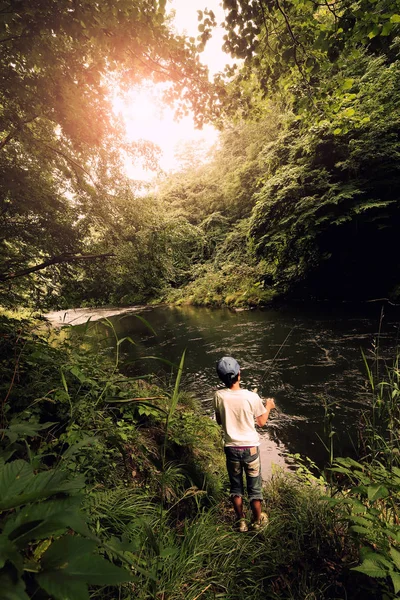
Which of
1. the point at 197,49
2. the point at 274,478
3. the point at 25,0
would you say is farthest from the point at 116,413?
the point at 197,49

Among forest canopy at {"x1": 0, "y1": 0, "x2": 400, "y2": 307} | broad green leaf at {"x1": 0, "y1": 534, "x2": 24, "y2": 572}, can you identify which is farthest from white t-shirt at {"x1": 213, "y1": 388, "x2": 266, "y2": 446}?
forest canopy at {"x1": 0, "y1": 0, "x2": 400, "y2": 307}

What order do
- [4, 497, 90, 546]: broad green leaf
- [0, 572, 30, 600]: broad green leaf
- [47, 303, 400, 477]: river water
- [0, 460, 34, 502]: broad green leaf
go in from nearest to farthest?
1. [0, 572, 30, 600]: broad green leaf
2. [4, 497, 90, 546]: broad green leaf
3. [0, 460, 34, 502]: broad green leaf
4. [47, 303, 400, 477]: river water

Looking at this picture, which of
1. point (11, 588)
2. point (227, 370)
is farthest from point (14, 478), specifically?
point (227, 370)

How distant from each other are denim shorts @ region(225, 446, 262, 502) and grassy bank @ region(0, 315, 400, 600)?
0.85 ft

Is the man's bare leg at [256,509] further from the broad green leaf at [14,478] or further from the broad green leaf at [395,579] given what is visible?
the broad green leaf at [14,478]

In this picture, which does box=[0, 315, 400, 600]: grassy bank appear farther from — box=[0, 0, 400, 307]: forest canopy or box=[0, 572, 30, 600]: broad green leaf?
box=[0, 0, 400, 307]: forest canopy

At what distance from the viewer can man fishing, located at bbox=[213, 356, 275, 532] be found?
8.55 feet

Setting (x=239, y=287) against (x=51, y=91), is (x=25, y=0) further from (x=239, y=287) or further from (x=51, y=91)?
(x=239, y=287)

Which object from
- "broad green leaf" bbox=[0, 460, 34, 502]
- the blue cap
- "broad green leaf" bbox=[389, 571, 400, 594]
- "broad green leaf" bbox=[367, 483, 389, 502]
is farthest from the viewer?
the blue cap

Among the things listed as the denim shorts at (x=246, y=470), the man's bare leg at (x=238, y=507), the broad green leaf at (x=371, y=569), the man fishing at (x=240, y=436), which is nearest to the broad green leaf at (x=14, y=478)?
the broad green leaf at (x=371, y=569)

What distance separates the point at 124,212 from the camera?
727 cm

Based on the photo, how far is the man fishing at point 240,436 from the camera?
2.61 meters

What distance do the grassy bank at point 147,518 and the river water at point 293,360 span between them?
0.71 meters

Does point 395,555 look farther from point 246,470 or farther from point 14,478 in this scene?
point 14,478
